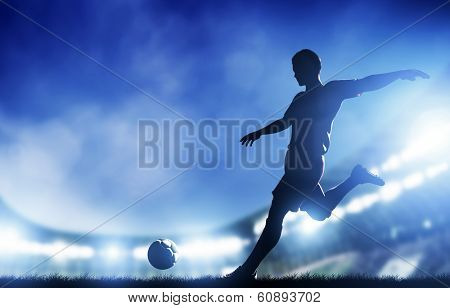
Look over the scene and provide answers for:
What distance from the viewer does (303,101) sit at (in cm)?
624

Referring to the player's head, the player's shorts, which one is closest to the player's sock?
the player's shorts

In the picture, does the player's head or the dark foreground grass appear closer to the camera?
the dark foreground grass

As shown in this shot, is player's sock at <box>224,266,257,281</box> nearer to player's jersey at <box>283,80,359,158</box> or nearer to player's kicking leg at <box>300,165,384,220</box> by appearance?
player's kicking leg at <box>300,165,384,220</box>

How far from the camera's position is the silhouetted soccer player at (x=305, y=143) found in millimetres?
5988

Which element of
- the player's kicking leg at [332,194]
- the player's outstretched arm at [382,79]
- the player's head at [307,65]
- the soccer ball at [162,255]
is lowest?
the soccer ball at [162,255]

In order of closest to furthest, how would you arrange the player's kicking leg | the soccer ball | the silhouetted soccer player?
the silhouetted soccer player
the player's kicking leg
the soccer ball

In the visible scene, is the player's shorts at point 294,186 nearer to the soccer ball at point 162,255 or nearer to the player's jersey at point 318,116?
the player's jersey at point 318,116

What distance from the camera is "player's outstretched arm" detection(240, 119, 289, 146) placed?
6.35m

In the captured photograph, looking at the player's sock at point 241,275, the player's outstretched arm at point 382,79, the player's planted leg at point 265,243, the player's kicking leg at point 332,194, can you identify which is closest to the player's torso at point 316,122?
the player's outstretched arm at point 382,79

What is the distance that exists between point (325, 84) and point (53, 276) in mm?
5300

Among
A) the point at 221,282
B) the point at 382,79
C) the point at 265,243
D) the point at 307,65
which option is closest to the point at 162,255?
the point at 221,282

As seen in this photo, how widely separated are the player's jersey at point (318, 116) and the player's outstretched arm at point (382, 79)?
0.48ft
